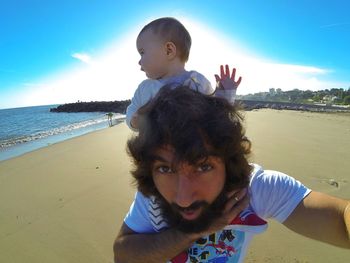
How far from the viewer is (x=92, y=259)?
2.76 meters

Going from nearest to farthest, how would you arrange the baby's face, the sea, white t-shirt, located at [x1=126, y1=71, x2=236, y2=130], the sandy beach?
white t-shirt, located at [x1=126, y1=71, x2=236, y2=130]
the baby's face
the sandy beach
the sea

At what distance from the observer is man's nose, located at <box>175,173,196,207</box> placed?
1.32 metres

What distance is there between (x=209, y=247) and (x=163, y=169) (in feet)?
1.51

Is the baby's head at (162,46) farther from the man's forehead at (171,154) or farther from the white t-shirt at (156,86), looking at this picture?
the man's forehead at (171,154)

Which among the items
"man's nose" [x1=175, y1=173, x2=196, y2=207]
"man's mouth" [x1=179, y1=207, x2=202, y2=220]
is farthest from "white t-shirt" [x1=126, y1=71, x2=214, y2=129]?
"man's mouth" [x1=179, y1=207, x2=202, y2=220]

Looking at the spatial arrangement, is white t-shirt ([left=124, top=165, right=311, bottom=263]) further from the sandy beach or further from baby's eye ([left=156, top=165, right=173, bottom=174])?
the sandy beach

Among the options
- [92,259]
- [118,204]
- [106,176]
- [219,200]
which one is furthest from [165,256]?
[106,176]

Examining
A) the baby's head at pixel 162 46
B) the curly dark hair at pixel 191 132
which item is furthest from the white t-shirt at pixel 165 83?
the curly dark hair at pixel 191 132

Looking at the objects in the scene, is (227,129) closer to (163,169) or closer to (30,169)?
(163,169)

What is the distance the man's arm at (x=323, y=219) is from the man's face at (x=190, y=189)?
407mm

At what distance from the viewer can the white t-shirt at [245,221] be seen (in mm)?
1415

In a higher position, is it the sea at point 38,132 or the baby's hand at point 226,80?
the baby's hand at point 226,80

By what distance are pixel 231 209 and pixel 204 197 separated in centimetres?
15

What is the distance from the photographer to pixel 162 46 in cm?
218
